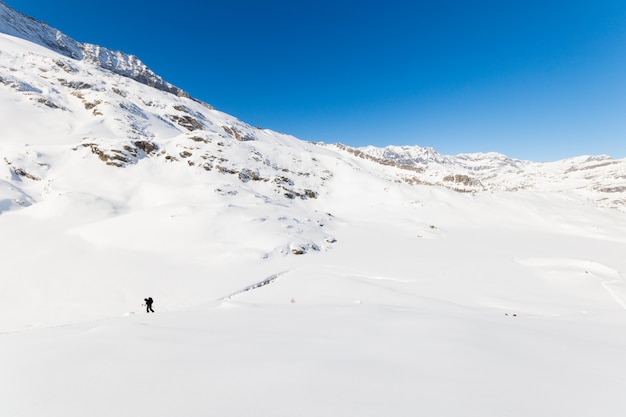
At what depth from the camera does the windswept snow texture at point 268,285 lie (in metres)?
3.39

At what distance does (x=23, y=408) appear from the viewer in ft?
9.68

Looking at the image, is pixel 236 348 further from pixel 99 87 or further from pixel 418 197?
pixel 99 87

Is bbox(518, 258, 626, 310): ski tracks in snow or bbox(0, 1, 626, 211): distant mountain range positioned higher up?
bbox(0, 1, 626, 211): distant mountain range

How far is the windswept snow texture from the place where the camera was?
339 cm

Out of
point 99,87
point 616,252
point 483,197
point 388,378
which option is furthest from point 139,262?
point 99,87

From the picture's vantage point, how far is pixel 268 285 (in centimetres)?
1791

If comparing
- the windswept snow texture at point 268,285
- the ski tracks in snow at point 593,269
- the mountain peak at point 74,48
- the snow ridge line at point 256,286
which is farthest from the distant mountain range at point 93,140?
the mountain peak at point 74,48

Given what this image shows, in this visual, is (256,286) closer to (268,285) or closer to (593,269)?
(268,285)

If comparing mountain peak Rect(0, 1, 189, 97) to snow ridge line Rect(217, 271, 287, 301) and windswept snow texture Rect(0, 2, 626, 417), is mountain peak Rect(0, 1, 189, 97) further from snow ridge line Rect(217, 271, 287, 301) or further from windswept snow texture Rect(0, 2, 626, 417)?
snow ridge line Rect(217, 271, 287, 301)

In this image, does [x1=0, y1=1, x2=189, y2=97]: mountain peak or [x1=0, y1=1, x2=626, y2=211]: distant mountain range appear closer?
[x1=0, y1=1, x2=626, y2=211]: distant mountain range

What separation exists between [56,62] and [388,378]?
102864 mm

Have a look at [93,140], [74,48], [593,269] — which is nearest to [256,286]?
[593,269]

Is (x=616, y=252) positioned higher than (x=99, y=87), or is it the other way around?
(x=99, y=87)

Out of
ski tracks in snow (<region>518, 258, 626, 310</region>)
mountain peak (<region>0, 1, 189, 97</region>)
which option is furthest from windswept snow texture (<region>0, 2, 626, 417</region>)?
mountain peak (<region>0, 1, 189, 97</region>)
